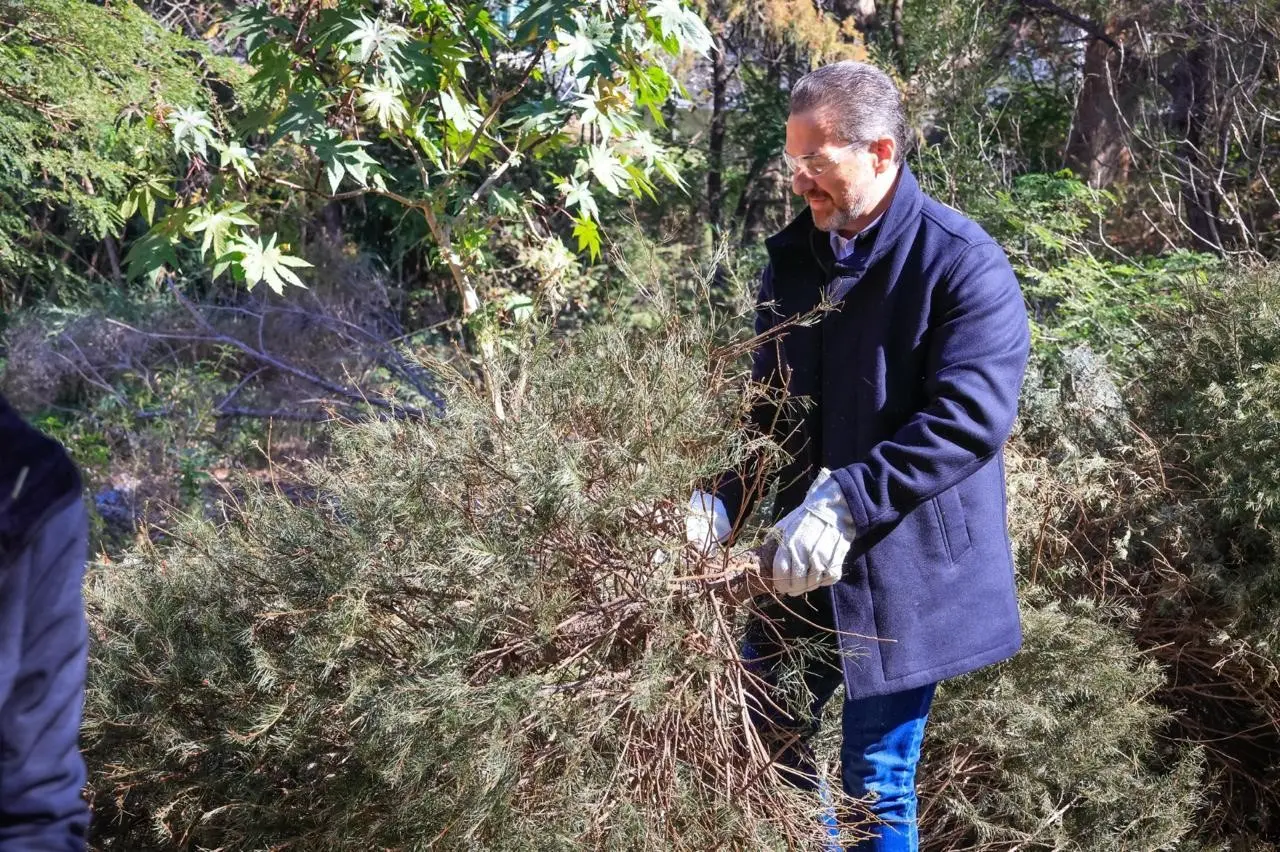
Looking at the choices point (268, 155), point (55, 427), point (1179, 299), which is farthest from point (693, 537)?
point (55, 427)

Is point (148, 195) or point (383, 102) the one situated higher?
point (383, 102)

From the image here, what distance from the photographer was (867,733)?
2691 mm

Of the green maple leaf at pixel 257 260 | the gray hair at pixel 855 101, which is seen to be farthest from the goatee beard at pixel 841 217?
the green maple leaf at pixel 257 260

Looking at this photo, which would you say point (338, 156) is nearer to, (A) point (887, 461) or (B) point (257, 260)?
(B) point (257, 260)

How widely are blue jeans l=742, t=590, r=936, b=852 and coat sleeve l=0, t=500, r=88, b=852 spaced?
147 cm

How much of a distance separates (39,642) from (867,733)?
176cm

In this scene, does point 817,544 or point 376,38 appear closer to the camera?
point 817,544

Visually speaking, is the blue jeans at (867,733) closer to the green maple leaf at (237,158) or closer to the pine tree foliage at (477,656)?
the pine tree foliage at (477,656)

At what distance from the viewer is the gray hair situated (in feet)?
8.51

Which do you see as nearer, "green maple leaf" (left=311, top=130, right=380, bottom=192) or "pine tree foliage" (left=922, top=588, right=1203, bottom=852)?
"pine tree foliage" (left=922, top=588, right=1203, bottom=852)

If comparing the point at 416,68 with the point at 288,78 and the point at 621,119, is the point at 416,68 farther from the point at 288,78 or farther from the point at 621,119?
the point at 621,119

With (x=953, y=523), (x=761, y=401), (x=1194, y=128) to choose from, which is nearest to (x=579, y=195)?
(x=761, y=401)

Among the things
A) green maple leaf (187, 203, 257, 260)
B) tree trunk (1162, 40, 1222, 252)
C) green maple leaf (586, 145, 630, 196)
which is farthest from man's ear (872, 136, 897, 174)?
tree trunk (1162, 40, 1222, 252)

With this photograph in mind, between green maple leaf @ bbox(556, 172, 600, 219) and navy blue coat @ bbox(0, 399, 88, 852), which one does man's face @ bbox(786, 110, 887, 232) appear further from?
green maple leaf @ bbox(556, 172, 600, 219)
